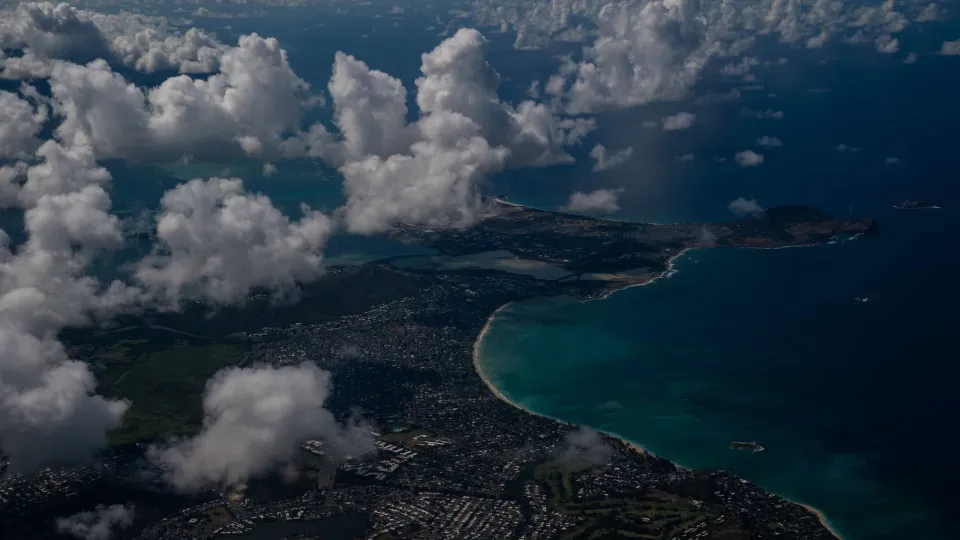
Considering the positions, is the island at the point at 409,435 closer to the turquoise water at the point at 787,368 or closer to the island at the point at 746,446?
the turquoise water at the point at 787,368

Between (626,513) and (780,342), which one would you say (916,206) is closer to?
(780,342)

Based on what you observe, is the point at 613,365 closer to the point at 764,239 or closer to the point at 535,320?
the point at 535,320

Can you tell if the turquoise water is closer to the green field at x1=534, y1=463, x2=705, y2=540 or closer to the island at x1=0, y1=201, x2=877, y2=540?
the island at x1=0, y1=201, x2=877, y2=540

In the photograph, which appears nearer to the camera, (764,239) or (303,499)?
(303,499)

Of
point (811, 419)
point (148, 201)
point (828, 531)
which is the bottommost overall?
point (828, 531)

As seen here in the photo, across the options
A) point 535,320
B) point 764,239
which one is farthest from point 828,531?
point 764,239

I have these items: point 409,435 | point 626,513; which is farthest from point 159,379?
point 626,513

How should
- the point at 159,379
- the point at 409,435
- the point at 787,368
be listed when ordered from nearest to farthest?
the point at 409,435, the point at 787,368, the point at 159,379
